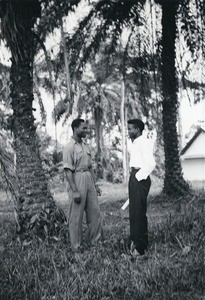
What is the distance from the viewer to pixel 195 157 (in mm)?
39844

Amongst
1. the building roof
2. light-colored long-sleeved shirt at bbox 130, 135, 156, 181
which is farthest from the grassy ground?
the building roof

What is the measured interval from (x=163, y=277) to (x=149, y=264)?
1.64 ft

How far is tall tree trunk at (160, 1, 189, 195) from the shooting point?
1313cm

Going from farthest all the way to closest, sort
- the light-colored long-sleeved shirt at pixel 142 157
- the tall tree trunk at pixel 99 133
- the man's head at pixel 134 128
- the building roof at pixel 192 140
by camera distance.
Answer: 1. the building roof at pixel 192 140
2. the tall tree trunk at pixel 99 133
3. the man's head at pixel 134 128
4. the light-colored long-sleeved shirt at pixel 142 157

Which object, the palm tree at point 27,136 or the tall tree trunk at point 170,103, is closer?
the palm tree at point 27,136

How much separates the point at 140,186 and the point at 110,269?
1.25m

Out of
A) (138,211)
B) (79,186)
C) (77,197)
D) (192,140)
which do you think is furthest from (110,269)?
(192,140)

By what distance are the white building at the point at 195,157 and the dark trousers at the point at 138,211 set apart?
32.7m

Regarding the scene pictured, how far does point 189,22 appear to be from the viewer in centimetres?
1247

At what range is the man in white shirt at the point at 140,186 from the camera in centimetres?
577

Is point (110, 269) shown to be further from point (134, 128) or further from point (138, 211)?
point (134, 128)

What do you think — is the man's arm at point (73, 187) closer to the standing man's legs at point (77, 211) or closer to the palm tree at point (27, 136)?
the standing man's legs at point (77, 211)

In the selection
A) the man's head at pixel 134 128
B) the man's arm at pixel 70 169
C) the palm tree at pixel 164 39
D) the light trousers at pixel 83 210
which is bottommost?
the light trousers at pixel 83 210

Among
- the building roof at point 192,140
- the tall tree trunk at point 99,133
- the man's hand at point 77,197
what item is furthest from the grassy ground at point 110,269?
the building roof at point 192,140
